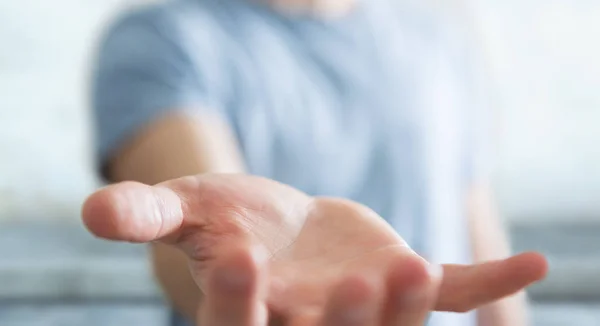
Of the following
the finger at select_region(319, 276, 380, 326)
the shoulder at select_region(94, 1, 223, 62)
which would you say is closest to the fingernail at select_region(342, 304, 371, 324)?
the finger at select_region(319, 276, 380, 326)

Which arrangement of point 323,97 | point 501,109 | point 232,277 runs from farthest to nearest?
point 501,109
point 323,97
point 232,277

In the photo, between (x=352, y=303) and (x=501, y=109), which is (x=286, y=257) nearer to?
(x=352, y=303)

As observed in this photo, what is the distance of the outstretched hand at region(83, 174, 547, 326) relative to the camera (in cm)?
23

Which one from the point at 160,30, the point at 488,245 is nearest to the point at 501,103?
the point at 488,245

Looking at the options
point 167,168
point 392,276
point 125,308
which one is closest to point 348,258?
point 392,276

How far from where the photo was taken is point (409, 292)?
0.24 meters

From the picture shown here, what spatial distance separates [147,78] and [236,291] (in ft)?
1.09

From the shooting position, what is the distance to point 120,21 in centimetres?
57

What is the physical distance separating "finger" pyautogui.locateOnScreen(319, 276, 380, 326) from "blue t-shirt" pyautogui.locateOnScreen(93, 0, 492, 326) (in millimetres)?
300

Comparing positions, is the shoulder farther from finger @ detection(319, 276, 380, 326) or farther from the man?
finger @ detection(319, 276, 380, 326)

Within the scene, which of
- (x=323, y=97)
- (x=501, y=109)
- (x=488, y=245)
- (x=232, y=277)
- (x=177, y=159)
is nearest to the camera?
(x=232, y=277)

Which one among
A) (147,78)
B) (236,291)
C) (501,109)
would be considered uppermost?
(501,109)

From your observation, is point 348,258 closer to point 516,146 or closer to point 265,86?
point 265,86

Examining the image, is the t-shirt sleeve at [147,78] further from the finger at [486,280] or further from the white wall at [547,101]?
the white wall at [547,101]
